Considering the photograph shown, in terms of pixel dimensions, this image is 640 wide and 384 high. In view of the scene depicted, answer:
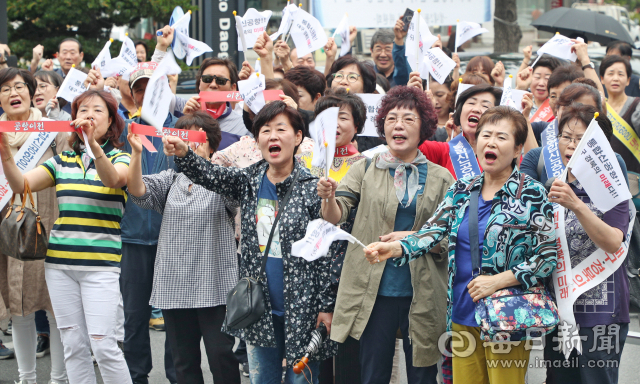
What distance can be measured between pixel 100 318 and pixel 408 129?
83.0 inches

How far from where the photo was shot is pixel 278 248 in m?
3.70

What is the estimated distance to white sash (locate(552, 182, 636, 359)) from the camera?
11.1 ft

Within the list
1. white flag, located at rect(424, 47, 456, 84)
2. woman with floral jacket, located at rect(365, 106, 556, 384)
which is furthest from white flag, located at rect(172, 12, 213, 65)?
woman with floral jacket, located at rect(365, 106, 556, 384)

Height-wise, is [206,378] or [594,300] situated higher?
[594,300]

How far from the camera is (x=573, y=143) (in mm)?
3619

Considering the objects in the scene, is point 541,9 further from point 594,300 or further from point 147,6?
point 594,300

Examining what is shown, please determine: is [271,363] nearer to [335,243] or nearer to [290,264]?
[290,264]

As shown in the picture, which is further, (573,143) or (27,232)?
(27,232)

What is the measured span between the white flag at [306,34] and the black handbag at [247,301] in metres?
3.03

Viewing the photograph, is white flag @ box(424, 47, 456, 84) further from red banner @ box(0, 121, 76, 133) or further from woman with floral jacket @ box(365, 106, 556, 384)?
red banner @ box(0, 121, 76, 133)

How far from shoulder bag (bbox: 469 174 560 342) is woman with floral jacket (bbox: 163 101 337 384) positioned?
2.95 feet

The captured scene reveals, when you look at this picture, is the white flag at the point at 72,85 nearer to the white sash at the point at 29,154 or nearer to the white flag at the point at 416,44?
the white sash at the point at 29,154

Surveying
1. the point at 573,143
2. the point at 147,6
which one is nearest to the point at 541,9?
the point at 147,6

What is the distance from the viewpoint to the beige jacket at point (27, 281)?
185 inches
